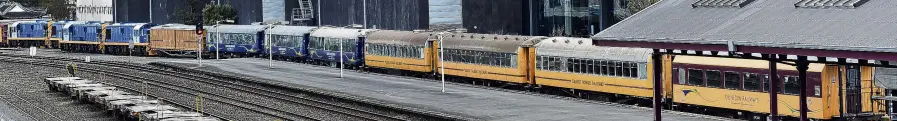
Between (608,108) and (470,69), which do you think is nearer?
(608,108)

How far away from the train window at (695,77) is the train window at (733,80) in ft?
3.20

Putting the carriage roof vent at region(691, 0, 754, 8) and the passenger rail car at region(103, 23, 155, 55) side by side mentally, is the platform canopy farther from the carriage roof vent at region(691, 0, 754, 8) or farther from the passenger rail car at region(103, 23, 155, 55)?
the passenger rail car at region(103, 23, 155, 55)

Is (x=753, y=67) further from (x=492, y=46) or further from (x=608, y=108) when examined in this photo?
(x=492, y=46)

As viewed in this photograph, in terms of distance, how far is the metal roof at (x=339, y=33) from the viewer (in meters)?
68.2

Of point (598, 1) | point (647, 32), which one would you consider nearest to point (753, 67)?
point (647, 32)

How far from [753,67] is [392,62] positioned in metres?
29.0

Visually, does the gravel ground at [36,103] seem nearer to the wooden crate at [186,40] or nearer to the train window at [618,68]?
the train window at [618,68]

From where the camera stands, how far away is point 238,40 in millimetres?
83125

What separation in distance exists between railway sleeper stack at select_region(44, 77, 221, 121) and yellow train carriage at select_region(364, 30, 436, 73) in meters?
12.9

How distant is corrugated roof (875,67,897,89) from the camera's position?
31.0 meters

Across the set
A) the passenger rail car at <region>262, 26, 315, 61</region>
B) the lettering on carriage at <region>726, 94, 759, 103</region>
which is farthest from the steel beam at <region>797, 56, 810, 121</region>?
the passenger rail car at <region>262, 26, 315, 61</region>

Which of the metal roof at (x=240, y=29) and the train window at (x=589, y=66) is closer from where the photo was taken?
the train window at (x=589, y=66)

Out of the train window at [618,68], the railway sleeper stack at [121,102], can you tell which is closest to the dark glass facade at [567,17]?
the railway sleeper stack at [121,102]

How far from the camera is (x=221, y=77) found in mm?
65938
